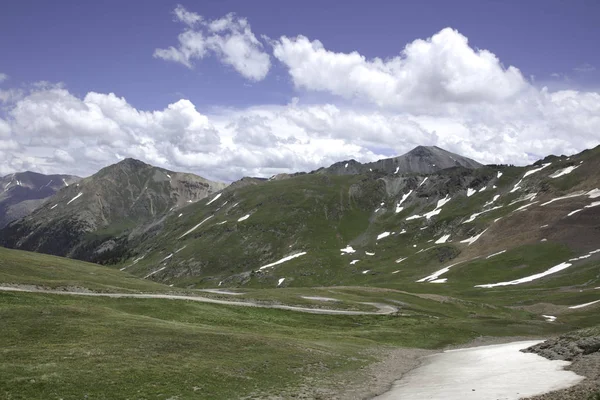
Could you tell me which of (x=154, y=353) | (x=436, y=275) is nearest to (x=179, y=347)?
(x=154, y=353)

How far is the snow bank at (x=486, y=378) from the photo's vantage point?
25781mm

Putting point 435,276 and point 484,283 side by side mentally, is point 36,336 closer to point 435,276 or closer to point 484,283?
point 484,283

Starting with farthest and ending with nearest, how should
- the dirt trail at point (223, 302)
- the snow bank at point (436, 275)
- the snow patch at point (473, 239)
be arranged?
the snow patch at point (473, 239)
the snow bank at point (436, 275)
the dirt trail at point (223, 302)

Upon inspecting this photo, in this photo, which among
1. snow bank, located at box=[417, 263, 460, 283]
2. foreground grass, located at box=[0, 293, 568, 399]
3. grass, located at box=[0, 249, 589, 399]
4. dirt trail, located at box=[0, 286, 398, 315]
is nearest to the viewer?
foreground grass, located at box=[0, 293, 568, 399]

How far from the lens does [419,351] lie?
51.4 meters

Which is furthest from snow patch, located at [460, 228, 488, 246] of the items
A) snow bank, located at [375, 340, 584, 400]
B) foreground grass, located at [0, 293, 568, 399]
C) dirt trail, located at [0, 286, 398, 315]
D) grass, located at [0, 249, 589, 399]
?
snow bank, located at [375, 340, 584, 400]

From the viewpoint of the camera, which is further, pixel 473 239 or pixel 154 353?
pixel 473 239

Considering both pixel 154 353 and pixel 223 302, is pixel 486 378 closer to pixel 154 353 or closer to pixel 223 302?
pixel 154 353

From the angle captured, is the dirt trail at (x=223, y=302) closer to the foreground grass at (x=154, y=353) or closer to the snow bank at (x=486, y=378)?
the foreground grass at (x=154, y=353)

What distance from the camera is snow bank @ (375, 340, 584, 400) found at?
25781mm

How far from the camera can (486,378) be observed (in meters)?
30.6

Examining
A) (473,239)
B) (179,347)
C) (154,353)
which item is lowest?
(179,347)

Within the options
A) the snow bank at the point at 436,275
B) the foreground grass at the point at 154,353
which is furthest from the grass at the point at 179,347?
the snow bank at the point at 436,275

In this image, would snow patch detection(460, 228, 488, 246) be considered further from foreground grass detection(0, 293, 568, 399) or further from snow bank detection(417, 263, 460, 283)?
foreground grass detection(0, 293, 568, 399)
